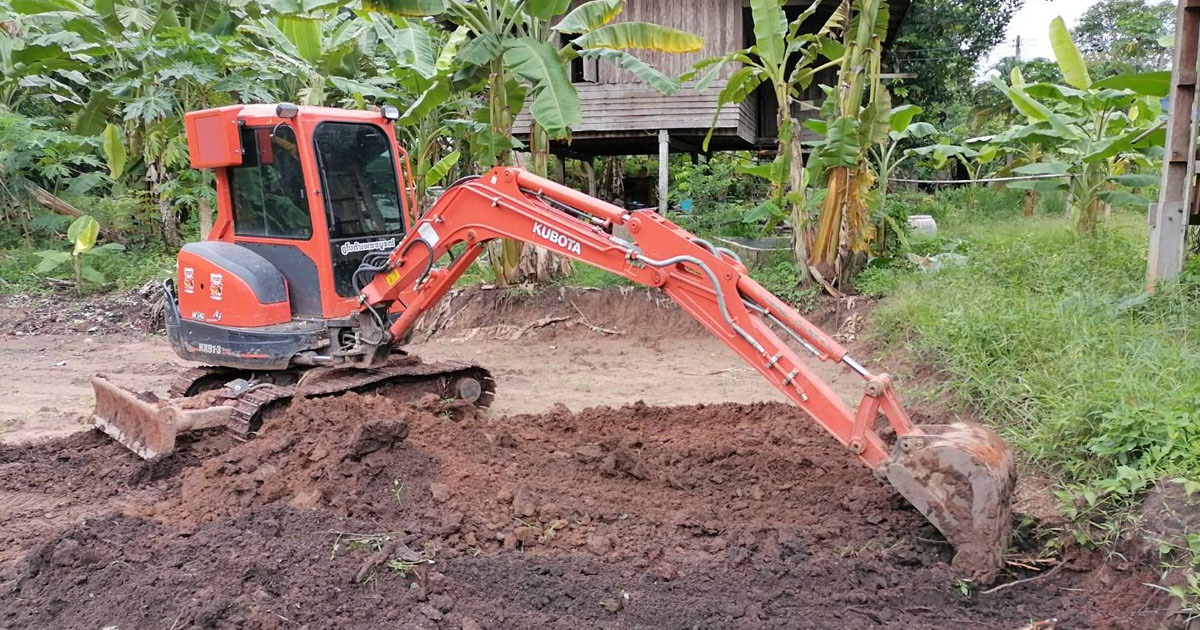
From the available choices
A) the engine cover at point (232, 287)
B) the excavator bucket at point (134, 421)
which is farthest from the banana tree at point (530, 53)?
the excavator bucket at point (134, 421)

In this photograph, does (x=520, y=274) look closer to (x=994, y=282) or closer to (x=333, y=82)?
(x=333, y=82)

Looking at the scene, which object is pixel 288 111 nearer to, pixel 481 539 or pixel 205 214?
pixel 481 539

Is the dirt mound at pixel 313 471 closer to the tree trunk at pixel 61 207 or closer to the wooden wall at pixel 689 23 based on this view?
the wooden wall at pixel 689 23

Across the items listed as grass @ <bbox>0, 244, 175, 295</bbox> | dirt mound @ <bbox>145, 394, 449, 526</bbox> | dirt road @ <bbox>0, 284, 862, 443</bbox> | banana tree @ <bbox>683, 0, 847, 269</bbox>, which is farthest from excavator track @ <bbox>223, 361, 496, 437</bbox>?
grass @ <bbox>0, 244, 175, 295</bbox>

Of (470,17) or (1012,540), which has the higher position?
(470,17)

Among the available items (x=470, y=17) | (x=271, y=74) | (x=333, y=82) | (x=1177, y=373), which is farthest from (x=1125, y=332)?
(x=271, y=74)

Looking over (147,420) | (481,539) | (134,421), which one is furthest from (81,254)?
(481,539)

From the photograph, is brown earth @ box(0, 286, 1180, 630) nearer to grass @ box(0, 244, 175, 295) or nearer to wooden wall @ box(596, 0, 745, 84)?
grass @ box(0, 244, 175, 295)

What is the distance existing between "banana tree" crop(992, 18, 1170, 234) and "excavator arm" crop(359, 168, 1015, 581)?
5831mm

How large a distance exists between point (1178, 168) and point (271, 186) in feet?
22.3

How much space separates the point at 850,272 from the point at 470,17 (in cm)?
504

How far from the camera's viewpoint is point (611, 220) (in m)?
4.54

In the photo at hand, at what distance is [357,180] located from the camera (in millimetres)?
5891

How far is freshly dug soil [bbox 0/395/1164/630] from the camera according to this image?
139 inches
